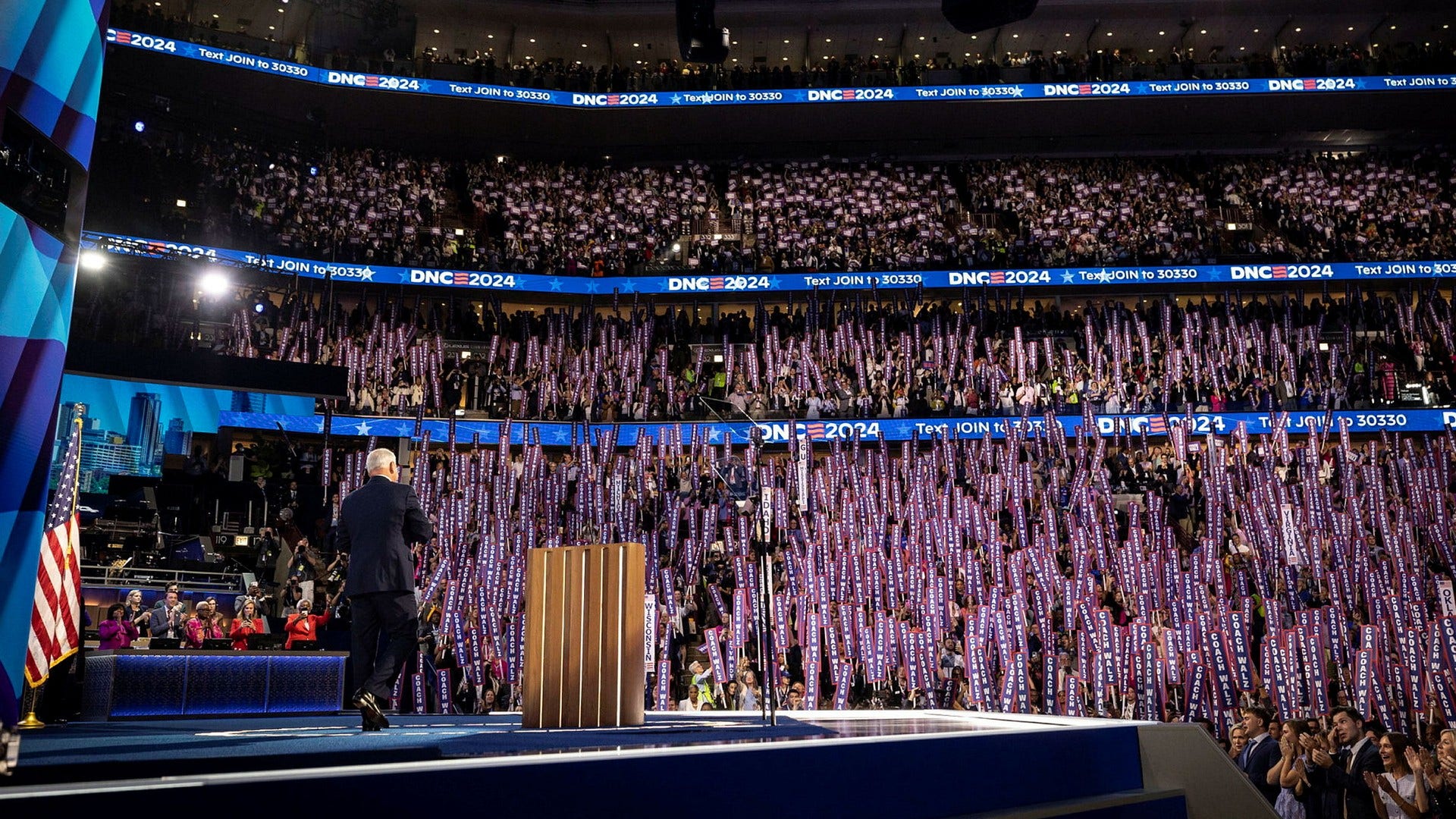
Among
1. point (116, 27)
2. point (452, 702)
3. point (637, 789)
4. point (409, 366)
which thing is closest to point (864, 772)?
point (637, 789)

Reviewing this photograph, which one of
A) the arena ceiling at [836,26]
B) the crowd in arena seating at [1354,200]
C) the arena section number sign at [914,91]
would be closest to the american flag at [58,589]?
the arena section number sign at [914,91]

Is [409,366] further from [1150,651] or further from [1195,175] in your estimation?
[1195,175]

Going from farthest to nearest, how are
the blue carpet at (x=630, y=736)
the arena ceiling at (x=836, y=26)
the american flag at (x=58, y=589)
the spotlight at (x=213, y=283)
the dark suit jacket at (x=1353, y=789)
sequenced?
the arena ceiling at (x=836, y=26) → the spotlight at (x=213, y=283) → the dark suit jacket at (x=1353, y=789) → the american flag at (x=58, y=589) → the blue carpet at (x=630, y=736)

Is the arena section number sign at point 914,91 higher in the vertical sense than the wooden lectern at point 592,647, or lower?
higher

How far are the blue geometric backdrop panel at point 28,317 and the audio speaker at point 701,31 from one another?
25.7 feet

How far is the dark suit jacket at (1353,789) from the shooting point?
7051mm

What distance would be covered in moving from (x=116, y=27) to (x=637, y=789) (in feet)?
96.7

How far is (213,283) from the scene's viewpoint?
22391mm

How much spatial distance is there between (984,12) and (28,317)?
794cm

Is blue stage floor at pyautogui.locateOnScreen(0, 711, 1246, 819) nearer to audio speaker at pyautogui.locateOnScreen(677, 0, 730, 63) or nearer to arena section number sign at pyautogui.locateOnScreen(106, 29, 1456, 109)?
audio speaker at pyautogui.locateOnScreen(677, 0, 730, 63)

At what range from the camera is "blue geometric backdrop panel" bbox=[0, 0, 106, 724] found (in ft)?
12.7

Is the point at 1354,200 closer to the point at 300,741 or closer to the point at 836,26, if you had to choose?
the point at 836,26

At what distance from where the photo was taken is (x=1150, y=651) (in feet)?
39.5

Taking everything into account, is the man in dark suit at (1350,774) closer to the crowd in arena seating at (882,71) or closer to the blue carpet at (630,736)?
the blue carpet at (630,736)
